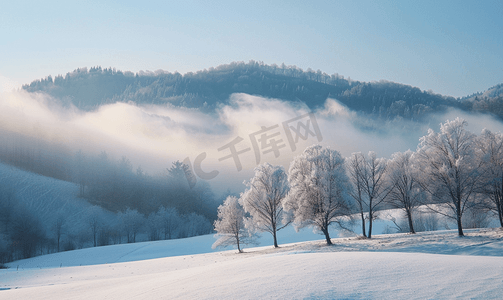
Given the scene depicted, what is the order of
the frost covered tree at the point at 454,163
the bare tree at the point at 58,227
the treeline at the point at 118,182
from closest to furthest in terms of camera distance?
the frost covered tree at the point at 454,163, the bare tree at the point at 58,227, the treeline at the point at 118,182

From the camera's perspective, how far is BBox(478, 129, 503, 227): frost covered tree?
24.7 m

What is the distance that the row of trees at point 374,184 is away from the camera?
2495 cm

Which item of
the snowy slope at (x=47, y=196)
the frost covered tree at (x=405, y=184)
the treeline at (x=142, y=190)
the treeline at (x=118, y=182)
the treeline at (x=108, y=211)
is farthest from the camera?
the treeline at (x=118, y=182)

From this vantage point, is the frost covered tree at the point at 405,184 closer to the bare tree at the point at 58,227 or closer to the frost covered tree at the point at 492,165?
the frost covered tree at the point at 492,165

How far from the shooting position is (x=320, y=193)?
26.2m

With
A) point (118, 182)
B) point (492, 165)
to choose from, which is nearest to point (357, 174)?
point (492, 165)

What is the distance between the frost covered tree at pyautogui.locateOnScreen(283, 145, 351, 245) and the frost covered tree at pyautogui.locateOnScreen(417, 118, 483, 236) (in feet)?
28.1

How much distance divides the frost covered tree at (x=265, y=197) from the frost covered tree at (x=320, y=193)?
4015 millimetres

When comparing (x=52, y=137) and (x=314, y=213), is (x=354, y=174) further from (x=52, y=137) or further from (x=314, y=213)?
(x=52, y=137)

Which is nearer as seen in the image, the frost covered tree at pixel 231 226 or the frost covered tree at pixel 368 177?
the frost covered tree at pixel 368 177

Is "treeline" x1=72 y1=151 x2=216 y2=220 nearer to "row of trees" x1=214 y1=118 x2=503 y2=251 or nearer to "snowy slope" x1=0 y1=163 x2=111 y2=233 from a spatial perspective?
"snowy slope" x1=0 y1=163 x2=111 y2=233

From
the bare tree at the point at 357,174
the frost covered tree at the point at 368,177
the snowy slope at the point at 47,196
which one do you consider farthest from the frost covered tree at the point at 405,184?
the snowy slope at the point at 47,196

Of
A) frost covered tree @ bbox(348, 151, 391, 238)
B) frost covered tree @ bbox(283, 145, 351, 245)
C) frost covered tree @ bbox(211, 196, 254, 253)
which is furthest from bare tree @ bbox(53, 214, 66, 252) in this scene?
frost covered tree @ bbox(348, 151, 391, 238)

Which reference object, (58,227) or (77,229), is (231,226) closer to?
(58,227)
